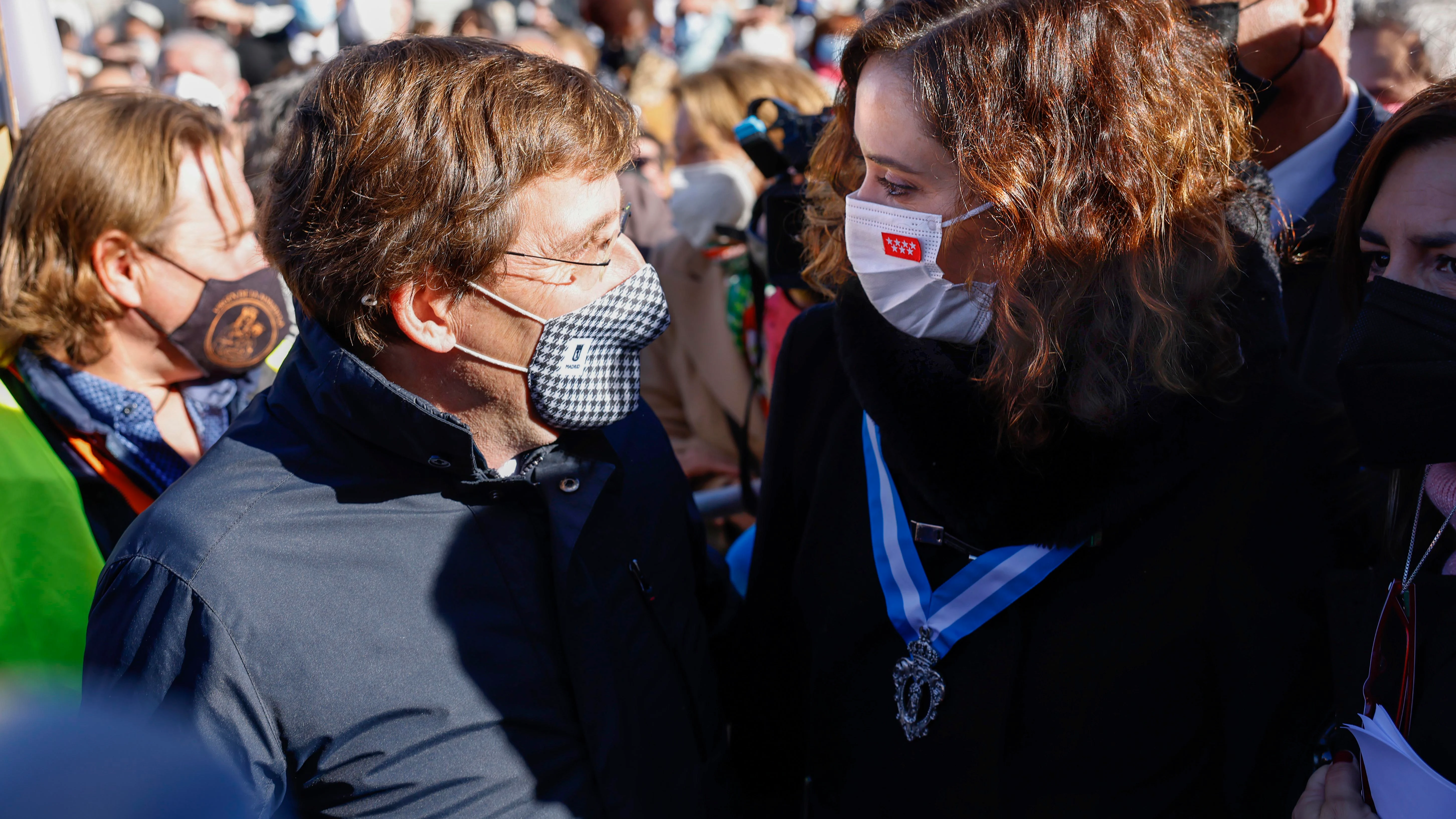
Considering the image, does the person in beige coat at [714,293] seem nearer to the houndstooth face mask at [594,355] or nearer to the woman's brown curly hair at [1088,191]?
the houndstooth face mask at [594,355]

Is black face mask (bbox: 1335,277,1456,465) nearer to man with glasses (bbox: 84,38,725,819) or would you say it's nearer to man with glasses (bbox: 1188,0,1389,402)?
man with glasses (bbox: 1188,0,1389,402)

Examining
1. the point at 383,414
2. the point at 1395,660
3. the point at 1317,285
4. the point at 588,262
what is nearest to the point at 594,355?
the point at 588,262

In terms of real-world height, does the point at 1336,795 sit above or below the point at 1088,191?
below

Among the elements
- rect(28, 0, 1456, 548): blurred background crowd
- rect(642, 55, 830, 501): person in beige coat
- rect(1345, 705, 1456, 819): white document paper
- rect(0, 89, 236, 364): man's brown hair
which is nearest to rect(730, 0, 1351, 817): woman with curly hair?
A: rect(1345, 705, 1456, 819): white document paper

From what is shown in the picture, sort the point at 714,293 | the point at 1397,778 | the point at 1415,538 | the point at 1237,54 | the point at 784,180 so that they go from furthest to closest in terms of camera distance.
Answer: the point at 714,293 < the point at 784,180 < the point at 1237,54 < the point at 1415,538 < the point at 1397,778

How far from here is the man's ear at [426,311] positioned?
177 centimetres

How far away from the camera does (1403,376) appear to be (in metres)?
1.49

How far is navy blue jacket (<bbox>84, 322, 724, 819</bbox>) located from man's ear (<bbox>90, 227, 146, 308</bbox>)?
824mm

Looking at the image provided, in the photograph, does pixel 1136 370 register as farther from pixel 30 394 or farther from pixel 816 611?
pixel 30 394

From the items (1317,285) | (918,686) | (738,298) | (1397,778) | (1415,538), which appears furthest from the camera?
(738,298)

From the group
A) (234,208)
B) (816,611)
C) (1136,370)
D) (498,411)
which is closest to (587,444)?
(498,411)

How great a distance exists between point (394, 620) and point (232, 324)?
4.04 feet

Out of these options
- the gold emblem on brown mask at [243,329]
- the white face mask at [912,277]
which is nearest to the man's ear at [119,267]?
the gold emblem on brown mask at [243,329]

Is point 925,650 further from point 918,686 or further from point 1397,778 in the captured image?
point 1397,778
